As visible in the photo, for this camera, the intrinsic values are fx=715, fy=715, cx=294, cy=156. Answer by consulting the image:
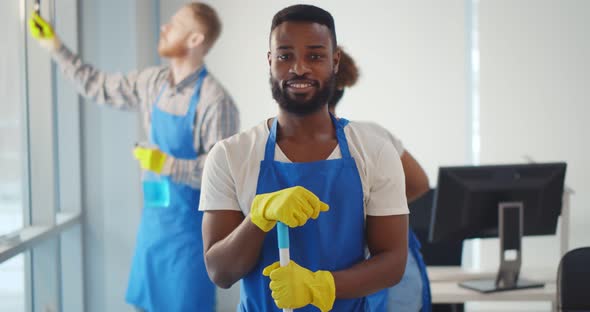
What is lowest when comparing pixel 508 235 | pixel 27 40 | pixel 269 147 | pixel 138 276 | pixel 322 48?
pixel 138 276

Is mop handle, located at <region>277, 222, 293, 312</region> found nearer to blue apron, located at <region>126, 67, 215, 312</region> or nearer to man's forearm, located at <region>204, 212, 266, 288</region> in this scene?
man's forearm, located at <region>204, 212, 266, 288</region>

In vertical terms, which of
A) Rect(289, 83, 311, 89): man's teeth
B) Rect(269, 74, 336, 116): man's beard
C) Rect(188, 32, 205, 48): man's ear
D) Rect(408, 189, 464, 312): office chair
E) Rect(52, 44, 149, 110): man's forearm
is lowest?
Rect(408, 189, 464, 312): office chair

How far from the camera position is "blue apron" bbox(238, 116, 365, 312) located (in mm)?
1343

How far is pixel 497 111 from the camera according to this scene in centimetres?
395

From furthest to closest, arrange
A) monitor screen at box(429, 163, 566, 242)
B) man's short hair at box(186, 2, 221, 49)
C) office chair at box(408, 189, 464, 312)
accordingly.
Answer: office chair at box(408, 189, 464, 312), man's short hair at box(186, 2, 221, 49), monitor screen at box(429, 163, 566, 242)

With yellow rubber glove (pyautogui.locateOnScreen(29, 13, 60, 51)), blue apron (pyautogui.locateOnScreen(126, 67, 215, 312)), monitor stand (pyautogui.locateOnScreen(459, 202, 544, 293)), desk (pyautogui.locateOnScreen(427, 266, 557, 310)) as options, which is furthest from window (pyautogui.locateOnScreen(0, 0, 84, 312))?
monitor stand (pyautogui.locateOnScreen(459, 202, 544, 293))

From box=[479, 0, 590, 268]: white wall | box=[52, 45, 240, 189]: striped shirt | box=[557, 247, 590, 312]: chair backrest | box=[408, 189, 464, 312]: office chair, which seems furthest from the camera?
box=[479, 0, 590, 268]: white wall

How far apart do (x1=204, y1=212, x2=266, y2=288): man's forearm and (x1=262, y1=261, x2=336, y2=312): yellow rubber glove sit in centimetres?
5

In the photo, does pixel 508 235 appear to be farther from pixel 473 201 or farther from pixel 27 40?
pixel 27 40

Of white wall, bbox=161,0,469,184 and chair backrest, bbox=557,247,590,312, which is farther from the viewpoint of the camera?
white wall, bbox=161,0,469,184

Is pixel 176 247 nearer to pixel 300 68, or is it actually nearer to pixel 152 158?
pixel 152 158

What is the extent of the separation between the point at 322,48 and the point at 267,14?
2.68 meters

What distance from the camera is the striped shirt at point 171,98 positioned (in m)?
2.63

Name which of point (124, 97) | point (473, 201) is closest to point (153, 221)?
point (124, 97)
